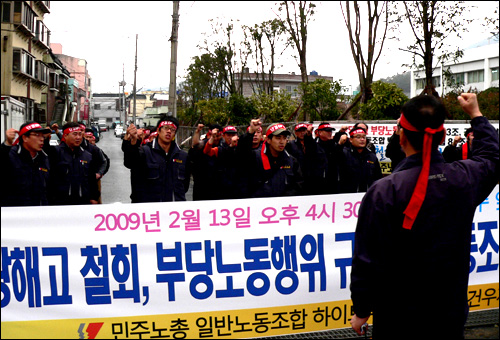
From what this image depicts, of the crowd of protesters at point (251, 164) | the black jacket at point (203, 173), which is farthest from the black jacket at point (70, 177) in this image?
the black jacket at point (203, 173)

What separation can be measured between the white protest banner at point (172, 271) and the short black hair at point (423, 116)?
2102mm

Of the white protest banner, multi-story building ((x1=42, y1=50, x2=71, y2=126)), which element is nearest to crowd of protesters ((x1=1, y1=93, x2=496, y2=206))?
the white protest banner

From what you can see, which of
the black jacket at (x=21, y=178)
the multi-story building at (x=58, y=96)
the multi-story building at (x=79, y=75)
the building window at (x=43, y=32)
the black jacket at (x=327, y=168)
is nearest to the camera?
the black jacket at (x=21, y=178)

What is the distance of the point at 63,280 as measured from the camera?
13.5 feet

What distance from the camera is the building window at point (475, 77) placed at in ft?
190

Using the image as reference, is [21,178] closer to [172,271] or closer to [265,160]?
[172,271]

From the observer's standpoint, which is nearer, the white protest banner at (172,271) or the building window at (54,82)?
the white protest banner at (172,271)

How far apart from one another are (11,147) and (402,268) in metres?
4.50

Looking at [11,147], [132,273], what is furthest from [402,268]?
[11,147]

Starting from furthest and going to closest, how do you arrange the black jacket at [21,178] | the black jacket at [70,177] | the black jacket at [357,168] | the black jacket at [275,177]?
the black jacket at [357,168]
the black jacket at [70,177]
the black jacket at [275,177]
the black jacket at [21,178]

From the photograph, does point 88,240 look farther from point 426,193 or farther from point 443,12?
point 443,12

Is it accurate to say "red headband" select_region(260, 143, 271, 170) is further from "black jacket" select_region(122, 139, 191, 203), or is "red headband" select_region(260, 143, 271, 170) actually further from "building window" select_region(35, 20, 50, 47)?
"building window" select_region(35, 20, 50, 47)

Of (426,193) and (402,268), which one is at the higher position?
(426,193)

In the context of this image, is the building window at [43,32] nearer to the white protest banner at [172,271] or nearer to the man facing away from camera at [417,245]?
the white protest banner at [172,271]
